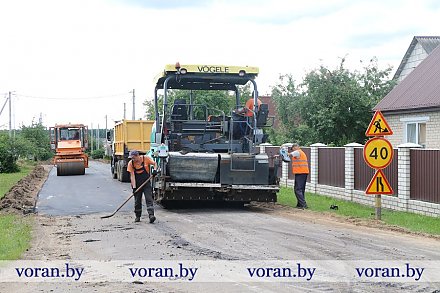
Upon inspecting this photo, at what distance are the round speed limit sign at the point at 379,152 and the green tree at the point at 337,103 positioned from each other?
15927 mm

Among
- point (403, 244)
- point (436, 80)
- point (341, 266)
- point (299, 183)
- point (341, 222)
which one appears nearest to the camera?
point (341, 266)

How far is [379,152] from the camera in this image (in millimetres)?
13398

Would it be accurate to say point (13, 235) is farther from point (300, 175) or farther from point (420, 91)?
point (420, 91)

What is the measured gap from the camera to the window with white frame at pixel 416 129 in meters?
22.9

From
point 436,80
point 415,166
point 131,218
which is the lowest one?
point 131,218

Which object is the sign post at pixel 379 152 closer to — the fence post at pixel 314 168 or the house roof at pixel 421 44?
the fence post at pixel 314 168

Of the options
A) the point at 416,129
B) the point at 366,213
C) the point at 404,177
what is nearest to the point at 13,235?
the point at 366,213

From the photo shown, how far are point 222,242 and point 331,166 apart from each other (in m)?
10.2

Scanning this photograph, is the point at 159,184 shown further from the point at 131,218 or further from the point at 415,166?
the point at 415,166

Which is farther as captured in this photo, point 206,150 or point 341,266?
point 206,150

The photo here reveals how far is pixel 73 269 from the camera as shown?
28.3 ft

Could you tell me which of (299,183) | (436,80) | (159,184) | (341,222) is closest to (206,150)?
(159,184)

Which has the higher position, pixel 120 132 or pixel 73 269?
pixel 120 132

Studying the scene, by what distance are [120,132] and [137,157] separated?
52.3 ft
